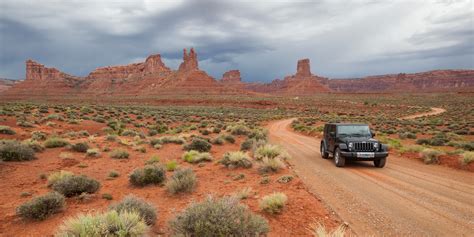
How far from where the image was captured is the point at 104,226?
14.1 feet

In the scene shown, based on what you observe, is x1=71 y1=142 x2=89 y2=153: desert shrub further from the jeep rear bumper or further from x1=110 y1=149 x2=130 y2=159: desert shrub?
the jeep rear bumper

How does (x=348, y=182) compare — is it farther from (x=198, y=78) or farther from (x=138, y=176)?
(x=198, y=78)

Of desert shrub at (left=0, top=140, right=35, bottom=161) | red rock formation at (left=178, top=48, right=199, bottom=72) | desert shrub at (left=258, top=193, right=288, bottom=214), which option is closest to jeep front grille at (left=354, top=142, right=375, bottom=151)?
desert shrub at (left=258, top=193, right=288, bottom=214)

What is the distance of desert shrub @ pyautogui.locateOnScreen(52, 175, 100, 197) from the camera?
7582 mm

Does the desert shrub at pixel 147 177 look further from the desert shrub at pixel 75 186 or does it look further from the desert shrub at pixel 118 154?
the desert shrub at pixel 118 154

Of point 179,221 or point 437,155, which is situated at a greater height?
point 179,221

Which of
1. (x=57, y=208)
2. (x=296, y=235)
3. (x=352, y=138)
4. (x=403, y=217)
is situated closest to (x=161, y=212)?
(x=57, y=208)

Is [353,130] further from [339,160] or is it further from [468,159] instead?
[468,159]

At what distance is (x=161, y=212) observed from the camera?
6.54m

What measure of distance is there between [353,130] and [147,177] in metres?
8.84

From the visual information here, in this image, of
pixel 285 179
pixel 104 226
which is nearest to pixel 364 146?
pixel 285 179

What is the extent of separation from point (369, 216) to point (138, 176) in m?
6.54

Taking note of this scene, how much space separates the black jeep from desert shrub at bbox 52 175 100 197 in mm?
8955

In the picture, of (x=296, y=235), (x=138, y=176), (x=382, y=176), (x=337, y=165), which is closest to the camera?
(x=296, y=235)
